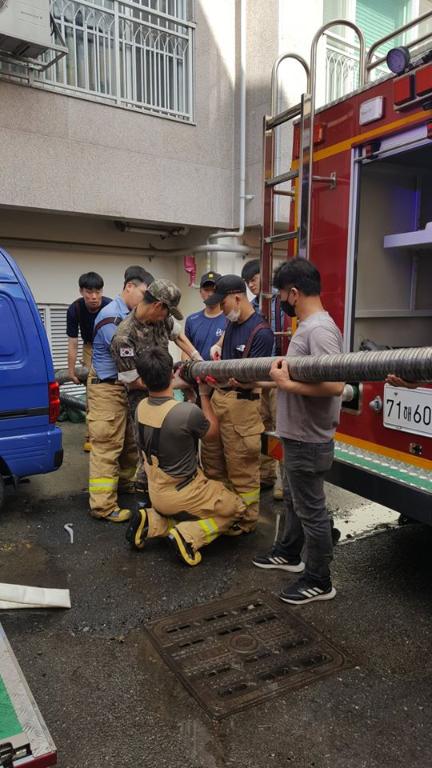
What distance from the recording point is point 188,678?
8.33 feet

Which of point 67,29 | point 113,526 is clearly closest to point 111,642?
point 113,526

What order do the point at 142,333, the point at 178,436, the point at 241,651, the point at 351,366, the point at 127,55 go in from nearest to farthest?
1. the point at 351,366
2. the point at 241,651
3. the point at 178,436
4. the point at 142,333
5. the point at 127,55

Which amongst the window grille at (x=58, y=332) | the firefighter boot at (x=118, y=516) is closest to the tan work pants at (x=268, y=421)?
the firefighter boot at (x=118, y=516)

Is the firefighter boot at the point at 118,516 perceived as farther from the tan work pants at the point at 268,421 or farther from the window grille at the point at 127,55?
the window grille at the point at 127,55

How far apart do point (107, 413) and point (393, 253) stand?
2425mm

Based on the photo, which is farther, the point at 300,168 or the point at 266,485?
the point at 266,485

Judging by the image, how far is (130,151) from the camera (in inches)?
291

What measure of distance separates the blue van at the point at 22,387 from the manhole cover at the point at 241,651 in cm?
178

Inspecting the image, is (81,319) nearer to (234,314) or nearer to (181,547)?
(234,314)

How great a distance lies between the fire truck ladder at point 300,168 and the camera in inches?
136

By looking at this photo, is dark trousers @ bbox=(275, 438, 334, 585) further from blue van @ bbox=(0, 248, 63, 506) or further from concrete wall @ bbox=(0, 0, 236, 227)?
concrete wall @ bbox=(0, 0, 236, 227)

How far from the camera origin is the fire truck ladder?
11.3 feet

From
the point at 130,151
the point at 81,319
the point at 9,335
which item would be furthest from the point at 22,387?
the point at 130,151

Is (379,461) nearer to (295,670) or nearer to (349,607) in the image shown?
(349,607)
